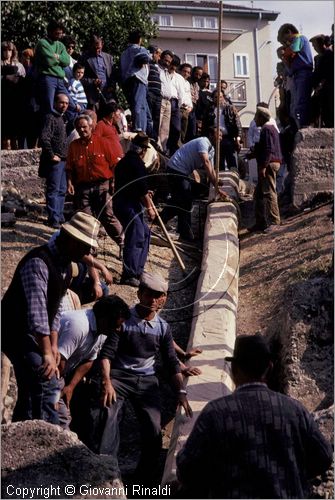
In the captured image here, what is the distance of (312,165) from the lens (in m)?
14.3

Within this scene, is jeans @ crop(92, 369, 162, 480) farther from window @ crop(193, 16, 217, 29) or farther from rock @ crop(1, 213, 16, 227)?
window @ crop(193, 16, 217, 29)

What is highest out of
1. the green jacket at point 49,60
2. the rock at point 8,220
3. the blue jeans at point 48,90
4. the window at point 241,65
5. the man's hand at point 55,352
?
the window at point 241,65

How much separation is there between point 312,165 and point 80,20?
10161 millimetres

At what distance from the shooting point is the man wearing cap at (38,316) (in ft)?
22.5

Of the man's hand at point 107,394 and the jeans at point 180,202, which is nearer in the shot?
the man's hand at point 107,394

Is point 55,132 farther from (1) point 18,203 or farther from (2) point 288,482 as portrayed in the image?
(2) point 288,482

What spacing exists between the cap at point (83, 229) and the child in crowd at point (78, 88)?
7360mm

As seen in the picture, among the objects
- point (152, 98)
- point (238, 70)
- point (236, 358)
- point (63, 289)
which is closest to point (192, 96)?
point (152, 98)

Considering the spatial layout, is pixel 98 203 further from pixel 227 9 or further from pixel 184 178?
pixel 227 9

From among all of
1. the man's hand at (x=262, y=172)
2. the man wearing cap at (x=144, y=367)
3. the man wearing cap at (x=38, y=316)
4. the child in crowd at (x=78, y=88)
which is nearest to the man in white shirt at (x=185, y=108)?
the child in crowd at (x=78, y=88)

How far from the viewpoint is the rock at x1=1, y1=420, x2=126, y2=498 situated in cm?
591

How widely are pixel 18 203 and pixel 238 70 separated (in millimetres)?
38880

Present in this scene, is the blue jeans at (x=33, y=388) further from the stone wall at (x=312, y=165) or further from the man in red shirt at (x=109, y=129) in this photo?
the stone wall at (x=312, y=165)

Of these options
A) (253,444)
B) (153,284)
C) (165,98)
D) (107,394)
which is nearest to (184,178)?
(165,98)
